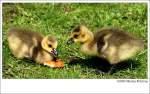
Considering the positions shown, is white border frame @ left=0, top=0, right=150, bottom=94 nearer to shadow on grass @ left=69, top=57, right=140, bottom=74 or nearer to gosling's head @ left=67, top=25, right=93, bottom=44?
shadow on grass @ left=69, top=57, right=140, bottom=74

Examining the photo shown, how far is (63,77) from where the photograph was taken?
3008mm

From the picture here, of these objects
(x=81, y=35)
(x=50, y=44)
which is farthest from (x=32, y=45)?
(x=81, y=35)

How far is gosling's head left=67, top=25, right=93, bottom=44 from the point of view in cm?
297

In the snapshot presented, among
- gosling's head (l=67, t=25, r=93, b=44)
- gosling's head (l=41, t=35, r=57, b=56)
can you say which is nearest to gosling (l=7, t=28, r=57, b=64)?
gosling's head (l=41, t=35, r=57, b=56)

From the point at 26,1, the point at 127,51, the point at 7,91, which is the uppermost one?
the point at 26,1

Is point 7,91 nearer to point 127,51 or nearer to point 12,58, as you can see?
point 12,58

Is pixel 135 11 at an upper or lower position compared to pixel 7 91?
upper

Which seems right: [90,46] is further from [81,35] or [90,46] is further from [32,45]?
[32,45]

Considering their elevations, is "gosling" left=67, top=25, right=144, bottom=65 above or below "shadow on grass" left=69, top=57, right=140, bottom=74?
above

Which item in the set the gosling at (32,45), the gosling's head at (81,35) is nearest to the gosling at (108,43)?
the gosling's head at (81,35)

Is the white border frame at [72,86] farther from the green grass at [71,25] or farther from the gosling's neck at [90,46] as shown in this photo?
the gosling's neck at [90,46]

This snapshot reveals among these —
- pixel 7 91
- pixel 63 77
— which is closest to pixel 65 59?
pixel 63 77

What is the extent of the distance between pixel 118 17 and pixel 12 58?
57 cm

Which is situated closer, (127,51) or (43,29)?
(127,51)
